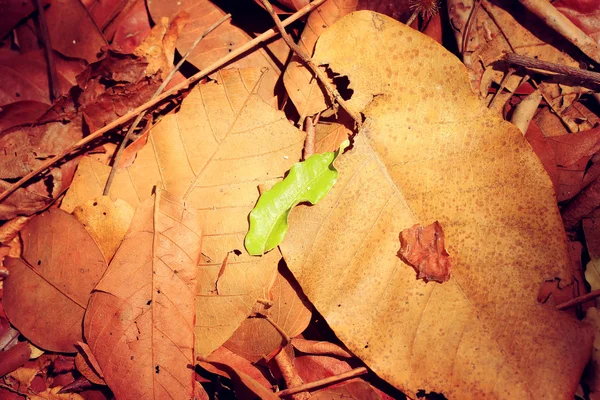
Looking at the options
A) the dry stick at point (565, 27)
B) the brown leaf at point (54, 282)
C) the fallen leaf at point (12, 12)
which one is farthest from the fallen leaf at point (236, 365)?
the dry stick at point (565, 27)

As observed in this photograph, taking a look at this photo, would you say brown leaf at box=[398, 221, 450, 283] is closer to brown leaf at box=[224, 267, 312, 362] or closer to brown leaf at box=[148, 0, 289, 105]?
brown leaf at box=[224, 267, 312, 362]

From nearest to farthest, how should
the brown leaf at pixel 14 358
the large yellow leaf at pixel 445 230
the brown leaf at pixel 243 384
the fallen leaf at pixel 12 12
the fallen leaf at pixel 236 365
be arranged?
the large yellow leaf at pixel 445 230, the brown leaf at pixel 243 384, the fallen leaf at pixel 236 365, the brown leaf at pixel 14 358, the fallen leaf at pixel 12 12

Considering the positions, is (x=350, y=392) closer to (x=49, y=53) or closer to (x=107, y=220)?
(x=107, y=220)

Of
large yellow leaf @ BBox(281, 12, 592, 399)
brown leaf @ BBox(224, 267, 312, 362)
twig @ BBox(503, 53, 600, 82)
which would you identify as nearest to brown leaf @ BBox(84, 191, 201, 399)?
brown leaf @ BBox(224, 267, 312, 362)

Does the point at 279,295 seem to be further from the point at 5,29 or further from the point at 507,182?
the point at 5,29

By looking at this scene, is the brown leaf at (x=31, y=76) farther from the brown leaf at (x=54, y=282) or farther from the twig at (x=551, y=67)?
the twig at (x=551, y=67)

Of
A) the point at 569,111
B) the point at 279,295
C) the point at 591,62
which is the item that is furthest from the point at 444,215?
the point at 591,62
